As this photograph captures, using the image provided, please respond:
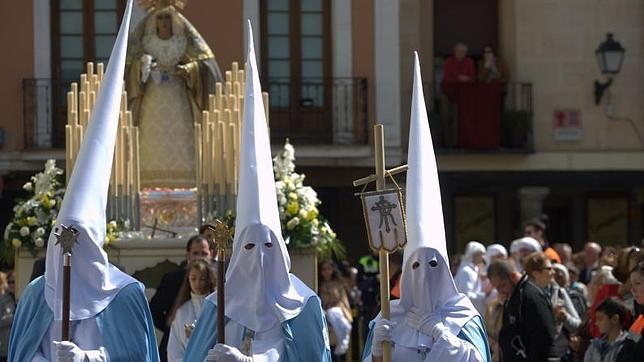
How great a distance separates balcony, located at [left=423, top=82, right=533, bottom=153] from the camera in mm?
25844

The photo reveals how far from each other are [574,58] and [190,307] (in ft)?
48.9

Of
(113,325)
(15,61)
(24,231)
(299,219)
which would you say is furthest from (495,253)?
(15,61)

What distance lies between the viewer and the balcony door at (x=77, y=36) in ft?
82.6

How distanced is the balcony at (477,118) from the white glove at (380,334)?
601 inches

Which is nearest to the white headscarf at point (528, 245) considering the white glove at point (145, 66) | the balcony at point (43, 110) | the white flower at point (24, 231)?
the white glove at point (145, 66)

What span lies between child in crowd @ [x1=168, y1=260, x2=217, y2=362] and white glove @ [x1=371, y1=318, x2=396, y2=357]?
5.44 feet

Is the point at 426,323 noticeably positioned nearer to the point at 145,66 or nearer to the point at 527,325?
the point at 527,325

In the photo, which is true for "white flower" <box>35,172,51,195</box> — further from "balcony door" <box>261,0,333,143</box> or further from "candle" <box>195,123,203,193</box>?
"balcony door" <box>261,0,333,143</box>

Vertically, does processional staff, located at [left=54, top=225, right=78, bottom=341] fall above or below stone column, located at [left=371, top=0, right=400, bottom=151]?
below

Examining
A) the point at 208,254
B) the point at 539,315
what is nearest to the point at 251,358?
the point at 208,254

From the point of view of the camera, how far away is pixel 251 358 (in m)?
10.4

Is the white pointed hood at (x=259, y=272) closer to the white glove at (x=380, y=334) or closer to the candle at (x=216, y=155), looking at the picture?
the white glove at (x=380, y=334)

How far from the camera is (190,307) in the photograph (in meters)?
12.2

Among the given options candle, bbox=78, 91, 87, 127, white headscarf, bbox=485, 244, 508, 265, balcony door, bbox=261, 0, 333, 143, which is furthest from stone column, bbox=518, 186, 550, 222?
candle, bbox=78, 91, 87, 127
